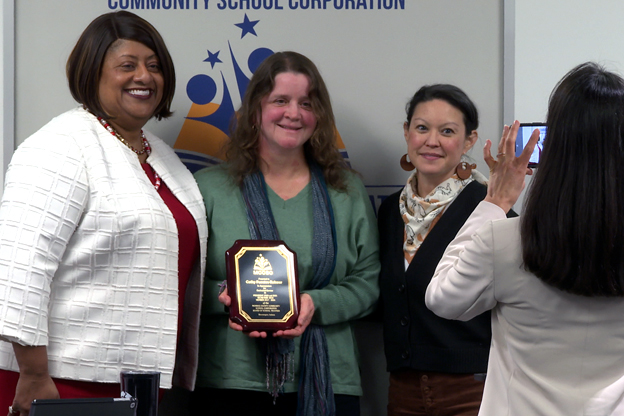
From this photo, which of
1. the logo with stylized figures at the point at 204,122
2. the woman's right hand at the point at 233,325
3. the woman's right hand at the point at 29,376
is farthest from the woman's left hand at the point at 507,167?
the logo with stylized figures at the point at 204,122

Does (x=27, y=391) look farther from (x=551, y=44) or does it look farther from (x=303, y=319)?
(x=551, y=44)

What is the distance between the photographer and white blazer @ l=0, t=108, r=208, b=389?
5.50ft

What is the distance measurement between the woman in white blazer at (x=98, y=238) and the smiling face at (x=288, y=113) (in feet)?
1.08

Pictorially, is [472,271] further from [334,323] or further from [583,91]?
[334,323]

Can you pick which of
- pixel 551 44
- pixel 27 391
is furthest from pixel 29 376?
pixel 551 44

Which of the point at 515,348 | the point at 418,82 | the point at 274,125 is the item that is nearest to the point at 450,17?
the point at 418,82

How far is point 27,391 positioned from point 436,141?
1404 mm

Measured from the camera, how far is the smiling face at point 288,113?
7.30 ft

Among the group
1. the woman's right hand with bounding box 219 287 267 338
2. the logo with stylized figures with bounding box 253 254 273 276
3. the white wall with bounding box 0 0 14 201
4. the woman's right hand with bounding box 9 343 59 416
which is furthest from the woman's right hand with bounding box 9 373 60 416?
the white wall with bounding box 0 0 14 201

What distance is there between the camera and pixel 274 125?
224 centimetres

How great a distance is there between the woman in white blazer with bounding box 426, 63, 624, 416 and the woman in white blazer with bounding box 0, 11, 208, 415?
889 mm

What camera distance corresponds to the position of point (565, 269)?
4.11 ft

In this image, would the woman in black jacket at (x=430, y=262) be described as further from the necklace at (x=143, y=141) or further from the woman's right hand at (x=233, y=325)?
the necklace at (x=143, y=141)

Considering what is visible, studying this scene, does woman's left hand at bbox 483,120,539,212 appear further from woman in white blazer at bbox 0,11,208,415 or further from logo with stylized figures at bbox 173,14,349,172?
logo with stylized figures at bbox 173,14,349,172
